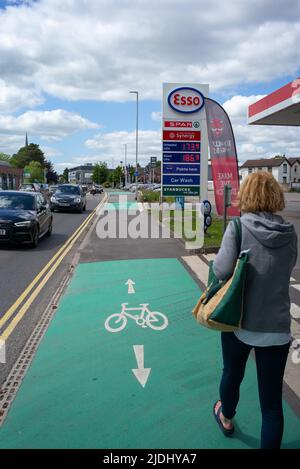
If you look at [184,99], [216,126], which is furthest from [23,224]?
[184,99]

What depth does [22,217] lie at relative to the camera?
1176cm

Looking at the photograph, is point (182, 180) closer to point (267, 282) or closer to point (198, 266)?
point (198, 266)

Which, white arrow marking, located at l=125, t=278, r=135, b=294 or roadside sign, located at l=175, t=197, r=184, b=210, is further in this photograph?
roadside sign, located at l=175, t=197, r=184, b=210

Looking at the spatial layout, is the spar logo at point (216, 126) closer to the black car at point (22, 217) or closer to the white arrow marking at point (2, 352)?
the black car at point (22, 217)

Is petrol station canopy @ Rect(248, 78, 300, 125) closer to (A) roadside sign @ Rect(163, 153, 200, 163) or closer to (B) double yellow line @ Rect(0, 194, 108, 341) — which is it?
(A) roadside sign @ Rect(163, 153, 200, 163)

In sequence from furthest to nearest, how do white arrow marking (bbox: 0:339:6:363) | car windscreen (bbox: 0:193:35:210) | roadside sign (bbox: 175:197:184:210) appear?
roadside sign (bbox: 175:197:184:210)
car windscreen (bbox: 0:193:35:210)
white arrow marking (bbox: 0:339:6:363)

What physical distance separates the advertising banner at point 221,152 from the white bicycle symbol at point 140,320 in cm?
628

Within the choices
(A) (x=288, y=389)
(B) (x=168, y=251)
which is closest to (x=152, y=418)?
(A) (x=288, y=389)

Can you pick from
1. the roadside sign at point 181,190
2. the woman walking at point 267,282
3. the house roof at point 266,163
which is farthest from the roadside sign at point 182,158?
the house roof at point 266,163

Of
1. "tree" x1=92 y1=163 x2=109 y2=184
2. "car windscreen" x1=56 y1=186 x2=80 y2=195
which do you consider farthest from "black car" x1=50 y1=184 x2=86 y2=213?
"tree" x1=92 y1=163 x2=109 y2=184

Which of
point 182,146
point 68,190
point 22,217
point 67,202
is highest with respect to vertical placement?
point 182,146

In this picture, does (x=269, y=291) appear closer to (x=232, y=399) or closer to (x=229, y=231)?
(x=229, y=231)

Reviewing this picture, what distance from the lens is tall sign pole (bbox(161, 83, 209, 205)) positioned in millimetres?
15203

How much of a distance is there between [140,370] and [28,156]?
14394 cm
